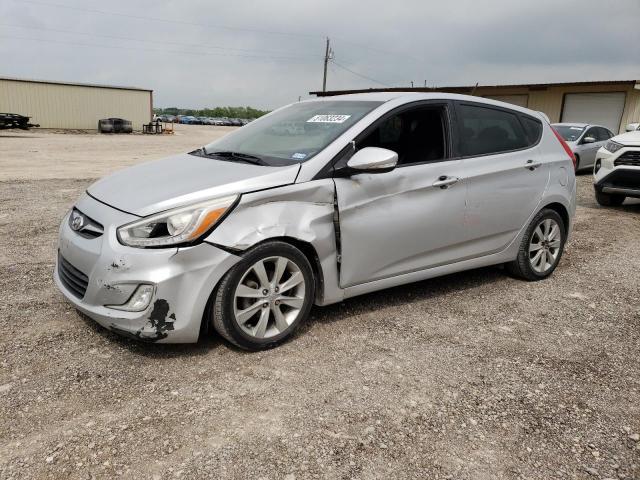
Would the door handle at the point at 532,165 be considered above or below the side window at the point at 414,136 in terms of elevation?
below

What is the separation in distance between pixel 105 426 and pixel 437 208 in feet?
8.46

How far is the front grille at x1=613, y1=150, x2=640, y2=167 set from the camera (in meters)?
8.41

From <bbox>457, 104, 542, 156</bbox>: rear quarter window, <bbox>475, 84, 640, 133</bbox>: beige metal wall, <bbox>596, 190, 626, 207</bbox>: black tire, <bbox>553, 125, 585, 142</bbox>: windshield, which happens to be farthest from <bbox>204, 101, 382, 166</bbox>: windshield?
<bbox>475, 84, 640, 133</bbox>: beige metal wall

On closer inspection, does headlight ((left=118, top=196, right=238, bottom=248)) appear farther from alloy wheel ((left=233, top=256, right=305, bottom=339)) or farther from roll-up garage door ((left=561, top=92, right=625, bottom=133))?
roll-up garage door ((left=561, top=92, right=625, bottom=133))

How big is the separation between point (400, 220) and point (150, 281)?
1724mm

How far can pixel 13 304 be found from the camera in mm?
3902

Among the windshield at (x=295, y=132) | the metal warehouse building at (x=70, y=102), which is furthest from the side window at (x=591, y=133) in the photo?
the metal warehouse building at (x=70, y=102)

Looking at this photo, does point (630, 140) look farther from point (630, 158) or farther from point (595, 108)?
point (595, 108)

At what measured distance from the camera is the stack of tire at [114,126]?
38469 millimetres

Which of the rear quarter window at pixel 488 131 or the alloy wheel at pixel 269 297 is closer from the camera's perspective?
the alloy wheel at pixel 269 297

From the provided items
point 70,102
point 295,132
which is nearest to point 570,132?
point 295,132

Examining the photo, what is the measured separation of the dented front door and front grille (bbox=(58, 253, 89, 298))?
157 cm

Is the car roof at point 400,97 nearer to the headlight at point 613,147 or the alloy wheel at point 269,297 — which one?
the alloy wheel at point 269,297

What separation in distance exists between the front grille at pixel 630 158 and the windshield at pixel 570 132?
20.2ft
